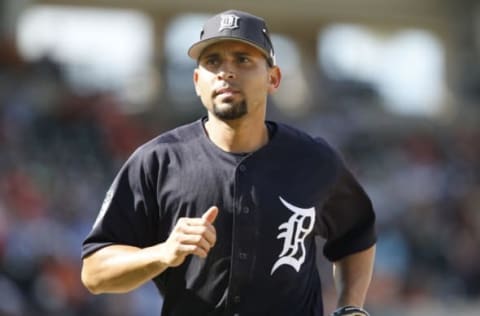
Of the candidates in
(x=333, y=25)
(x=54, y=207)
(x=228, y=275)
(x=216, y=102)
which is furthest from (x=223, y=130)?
(x=333, y=25)

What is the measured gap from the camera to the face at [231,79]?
15.9 ft

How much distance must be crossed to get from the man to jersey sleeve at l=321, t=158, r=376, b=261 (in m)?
0.22

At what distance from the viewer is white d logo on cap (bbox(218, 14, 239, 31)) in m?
4.88

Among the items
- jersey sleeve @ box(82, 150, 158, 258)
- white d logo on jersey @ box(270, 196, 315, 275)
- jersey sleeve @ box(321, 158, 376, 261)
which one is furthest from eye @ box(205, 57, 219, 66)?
jersey sleeve @ box(321, 158, 376, 261)

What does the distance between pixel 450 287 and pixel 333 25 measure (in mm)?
A: 10203

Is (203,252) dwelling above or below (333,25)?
below

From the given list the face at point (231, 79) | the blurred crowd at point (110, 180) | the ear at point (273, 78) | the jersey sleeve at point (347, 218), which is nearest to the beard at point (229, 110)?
the face at point (231, 79)

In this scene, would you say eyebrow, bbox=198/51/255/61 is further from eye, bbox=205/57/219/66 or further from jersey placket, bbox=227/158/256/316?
jersey placket, bbox=227/158/256/316

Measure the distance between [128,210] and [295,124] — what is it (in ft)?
46.2

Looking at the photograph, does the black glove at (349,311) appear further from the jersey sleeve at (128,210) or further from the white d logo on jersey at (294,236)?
the jersey sleeve at (128,210)

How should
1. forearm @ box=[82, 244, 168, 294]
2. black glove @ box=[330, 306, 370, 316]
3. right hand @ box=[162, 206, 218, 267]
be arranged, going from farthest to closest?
black glove @ box=[330, 306, 370, 316], forearm @ box=[82, 244, 168, 294], right hand @ box=[162, 206, 218, 267]

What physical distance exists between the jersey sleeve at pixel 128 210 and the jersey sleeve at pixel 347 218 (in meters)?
0.86

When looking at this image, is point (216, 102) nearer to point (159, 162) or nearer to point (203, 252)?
point (159, 162)

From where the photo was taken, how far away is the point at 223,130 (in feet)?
16.5
